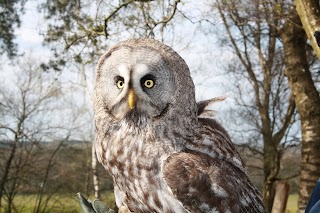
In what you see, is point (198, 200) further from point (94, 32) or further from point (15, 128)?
point (15, 128)

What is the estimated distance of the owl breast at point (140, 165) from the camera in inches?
93.4

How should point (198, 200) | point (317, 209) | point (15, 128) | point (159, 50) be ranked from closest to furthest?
point (317, 209) < point (198, 200) < point (159, 50) < point (15, 128)

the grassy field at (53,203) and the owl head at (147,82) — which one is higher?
the owl head at (147,82)

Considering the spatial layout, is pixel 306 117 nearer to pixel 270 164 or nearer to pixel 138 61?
pixel 138 61

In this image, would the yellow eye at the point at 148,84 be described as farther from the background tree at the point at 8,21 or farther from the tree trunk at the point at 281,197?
the background tree at the point at 8,21

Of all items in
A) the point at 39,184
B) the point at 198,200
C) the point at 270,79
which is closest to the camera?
the point at 198,200

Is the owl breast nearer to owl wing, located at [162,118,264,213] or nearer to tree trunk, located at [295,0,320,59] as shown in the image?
owl wing, located at [162,118,264,213]

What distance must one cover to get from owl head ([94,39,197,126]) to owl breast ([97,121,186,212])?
0.12 m

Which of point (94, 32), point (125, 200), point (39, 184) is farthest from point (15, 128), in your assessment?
point (125, 200)

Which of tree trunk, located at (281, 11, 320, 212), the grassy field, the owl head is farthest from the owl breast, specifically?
the grassy field

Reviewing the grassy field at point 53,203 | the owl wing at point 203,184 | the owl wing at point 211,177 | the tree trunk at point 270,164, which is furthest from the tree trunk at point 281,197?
the grassy field at point 53,203

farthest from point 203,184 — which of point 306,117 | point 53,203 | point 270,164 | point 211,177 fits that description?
point 53,203

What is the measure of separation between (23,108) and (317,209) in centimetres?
1675

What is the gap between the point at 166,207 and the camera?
2.34 m
